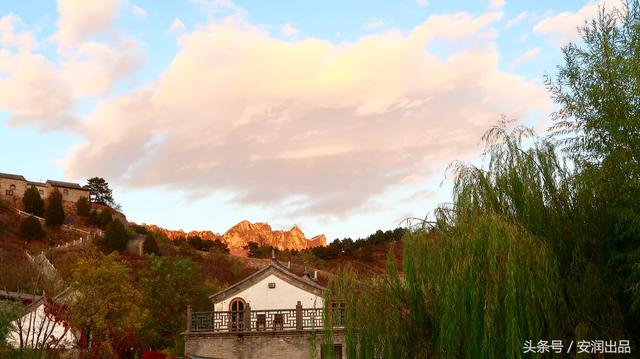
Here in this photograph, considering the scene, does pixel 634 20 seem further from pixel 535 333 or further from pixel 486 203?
pixel 535 333

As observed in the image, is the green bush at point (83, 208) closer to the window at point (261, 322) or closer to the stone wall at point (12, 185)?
the stone wall at point (12, 185)

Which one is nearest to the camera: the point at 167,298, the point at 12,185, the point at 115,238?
the point at 167,298

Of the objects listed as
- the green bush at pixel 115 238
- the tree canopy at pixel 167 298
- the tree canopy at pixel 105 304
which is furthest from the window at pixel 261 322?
the green bush at pixel 115 238

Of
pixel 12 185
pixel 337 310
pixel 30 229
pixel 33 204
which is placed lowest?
pixel 337 310

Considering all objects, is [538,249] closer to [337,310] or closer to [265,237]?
[337,310]

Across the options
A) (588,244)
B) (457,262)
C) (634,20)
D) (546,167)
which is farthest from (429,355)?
(634,20)

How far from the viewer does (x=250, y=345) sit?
84.0 ft

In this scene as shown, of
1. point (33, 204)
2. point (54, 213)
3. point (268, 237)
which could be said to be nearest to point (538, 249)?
point (54, 213)

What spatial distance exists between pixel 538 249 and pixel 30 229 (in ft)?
252

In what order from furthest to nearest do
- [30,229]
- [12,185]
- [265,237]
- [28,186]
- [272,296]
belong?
1. [265,237]
2. [28,186]
3. [12,185]
4. [30,229]
5. [272,296]

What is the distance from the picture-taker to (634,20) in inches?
484

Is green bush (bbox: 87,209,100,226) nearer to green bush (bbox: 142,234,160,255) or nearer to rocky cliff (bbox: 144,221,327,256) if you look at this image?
green bush (bbox: 142,234,160,255)

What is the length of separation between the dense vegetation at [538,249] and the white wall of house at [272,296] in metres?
17.9

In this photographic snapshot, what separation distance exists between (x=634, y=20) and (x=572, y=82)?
1.66 metres
